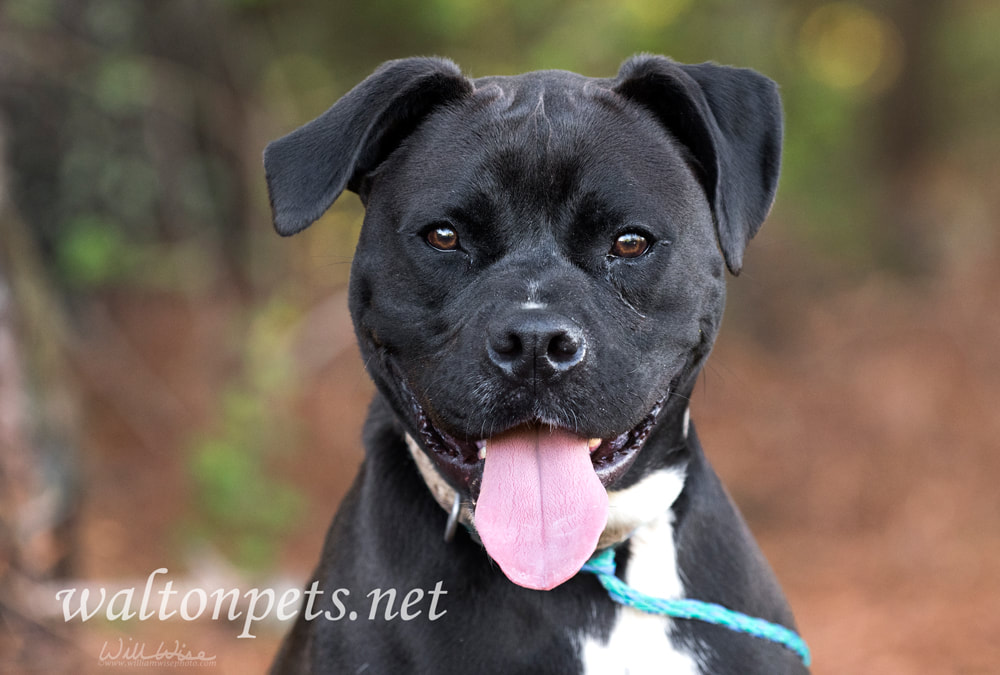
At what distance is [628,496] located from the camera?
289 cm

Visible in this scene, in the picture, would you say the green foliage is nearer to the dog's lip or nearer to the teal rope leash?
the dog's lip

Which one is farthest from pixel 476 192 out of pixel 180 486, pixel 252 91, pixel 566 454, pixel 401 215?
pixel 180 486

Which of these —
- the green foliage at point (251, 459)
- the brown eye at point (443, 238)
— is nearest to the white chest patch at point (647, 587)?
the brown eye at point (443, 238)

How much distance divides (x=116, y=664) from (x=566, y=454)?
3251mm

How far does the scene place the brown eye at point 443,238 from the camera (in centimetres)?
280

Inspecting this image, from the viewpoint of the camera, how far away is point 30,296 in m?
5.49

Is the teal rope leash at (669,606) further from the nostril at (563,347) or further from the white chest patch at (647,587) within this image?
the nostril at (563,347)

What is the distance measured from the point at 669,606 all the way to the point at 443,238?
3.58ft

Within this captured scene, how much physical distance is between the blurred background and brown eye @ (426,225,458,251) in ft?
9.52

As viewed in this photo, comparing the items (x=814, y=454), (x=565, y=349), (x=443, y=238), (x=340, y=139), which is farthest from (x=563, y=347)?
(x=814, y=454)

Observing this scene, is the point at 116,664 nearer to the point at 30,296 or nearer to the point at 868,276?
the point at 30,296

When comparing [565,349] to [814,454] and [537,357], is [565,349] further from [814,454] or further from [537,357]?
[814,454]

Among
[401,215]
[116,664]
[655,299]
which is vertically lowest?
[116,664]

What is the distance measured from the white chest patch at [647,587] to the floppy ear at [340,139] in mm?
1094
